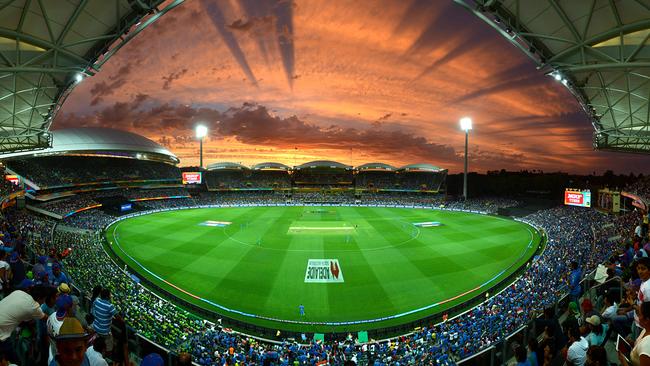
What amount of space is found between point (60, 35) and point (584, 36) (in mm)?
17313

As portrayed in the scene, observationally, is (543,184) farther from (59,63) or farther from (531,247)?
(59,63)

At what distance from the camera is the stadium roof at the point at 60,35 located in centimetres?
927

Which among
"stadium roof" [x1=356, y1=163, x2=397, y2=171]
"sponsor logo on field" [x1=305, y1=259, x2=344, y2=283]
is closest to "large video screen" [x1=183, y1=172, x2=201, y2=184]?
"stadium roof" [x1=356, y1=163, x2=397, y2=171]

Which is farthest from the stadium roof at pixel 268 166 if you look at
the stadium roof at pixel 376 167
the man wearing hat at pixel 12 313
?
the man wearing hat at pixel 12 313

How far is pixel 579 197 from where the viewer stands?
1837 inches

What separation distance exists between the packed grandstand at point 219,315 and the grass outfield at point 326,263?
1.52 metres

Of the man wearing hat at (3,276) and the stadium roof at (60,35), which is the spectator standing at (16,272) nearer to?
the man wearing hat at (3,276)

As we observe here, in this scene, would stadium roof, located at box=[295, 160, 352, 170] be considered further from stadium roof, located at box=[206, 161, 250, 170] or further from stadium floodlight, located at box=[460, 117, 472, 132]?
stadium floodlight, located at box=[460, 117, 472, 132]

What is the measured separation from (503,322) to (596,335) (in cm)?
1053

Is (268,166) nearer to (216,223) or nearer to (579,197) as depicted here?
(216,223)

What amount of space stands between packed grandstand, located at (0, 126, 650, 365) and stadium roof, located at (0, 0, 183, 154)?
261 inches

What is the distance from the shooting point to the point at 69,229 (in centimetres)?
3612

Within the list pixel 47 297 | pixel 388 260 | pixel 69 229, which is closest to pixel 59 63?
pixel 47 297

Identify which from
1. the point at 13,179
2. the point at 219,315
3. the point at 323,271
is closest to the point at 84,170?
the point at 13,179
